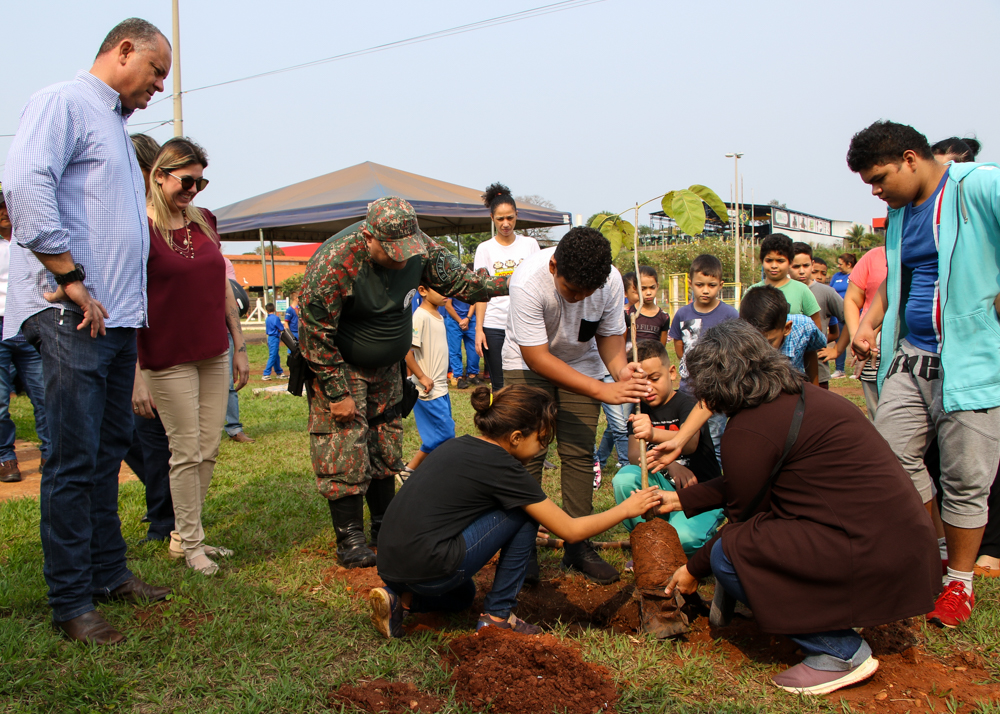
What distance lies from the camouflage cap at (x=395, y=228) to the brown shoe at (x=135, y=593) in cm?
186

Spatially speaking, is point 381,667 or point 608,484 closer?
point 381,667

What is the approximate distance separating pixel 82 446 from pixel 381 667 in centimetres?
141

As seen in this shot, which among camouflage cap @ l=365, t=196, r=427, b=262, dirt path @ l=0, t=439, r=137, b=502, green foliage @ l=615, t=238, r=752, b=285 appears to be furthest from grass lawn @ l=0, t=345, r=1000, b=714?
green foliage @ l=615, t=238, r=752, b=285

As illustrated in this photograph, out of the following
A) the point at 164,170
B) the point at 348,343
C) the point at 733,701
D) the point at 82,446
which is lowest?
the point at 733,701

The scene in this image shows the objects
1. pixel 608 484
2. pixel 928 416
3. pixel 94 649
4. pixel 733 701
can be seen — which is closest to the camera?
pixel 733 701

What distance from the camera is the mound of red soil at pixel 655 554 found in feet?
9.25

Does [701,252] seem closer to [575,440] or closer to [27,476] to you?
[27,476]

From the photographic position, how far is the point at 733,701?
7.64 ft

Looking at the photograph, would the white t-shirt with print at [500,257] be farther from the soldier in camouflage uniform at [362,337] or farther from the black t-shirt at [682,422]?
the black t-shirt at [682,422]

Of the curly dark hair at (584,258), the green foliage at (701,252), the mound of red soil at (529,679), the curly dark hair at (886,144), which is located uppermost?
the green foliage at (701,252)

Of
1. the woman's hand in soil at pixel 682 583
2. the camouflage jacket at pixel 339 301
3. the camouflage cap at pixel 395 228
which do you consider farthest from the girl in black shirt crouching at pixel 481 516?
the camouflage jacket at pixel 339 301

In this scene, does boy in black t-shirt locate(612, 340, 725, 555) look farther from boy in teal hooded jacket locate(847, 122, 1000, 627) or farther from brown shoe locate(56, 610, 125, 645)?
brown shoe locate(56, 610, 125, 645)

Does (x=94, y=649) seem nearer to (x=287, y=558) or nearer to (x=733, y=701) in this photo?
(x=287, y=558)

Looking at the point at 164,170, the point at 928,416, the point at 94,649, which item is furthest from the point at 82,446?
the point at 928,416
